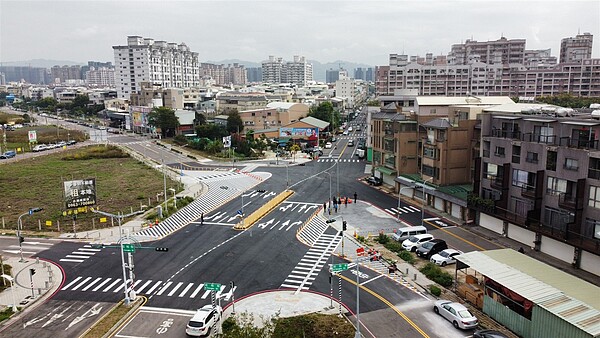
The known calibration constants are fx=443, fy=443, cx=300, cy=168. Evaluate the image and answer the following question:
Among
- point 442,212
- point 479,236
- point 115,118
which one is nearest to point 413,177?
point 442,212

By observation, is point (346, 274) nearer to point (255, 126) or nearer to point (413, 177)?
point (413, 177)

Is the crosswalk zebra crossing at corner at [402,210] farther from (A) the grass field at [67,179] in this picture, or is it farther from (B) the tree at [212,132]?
(B) the tree at [212,132]

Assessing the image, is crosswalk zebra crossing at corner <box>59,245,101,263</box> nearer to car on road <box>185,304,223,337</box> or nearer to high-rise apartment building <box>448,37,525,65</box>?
car on road <box>185,304,223,337</box>

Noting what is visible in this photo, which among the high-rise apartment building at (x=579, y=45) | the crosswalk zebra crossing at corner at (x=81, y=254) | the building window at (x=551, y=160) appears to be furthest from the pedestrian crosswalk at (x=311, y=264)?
the high-rise apartment building at (x=579, y=45)

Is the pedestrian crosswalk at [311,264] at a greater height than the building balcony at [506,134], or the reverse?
the building balcony at [506,134]

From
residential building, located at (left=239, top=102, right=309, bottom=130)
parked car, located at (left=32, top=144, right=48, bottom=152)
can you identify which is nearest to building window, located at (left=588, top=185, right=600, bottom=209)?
residential building, located at (left=239, top=102, right=309, bottom=130)

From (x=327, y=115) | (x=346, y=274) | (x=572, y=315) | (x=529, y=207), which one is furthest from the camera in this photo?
(x=327, y=115)
